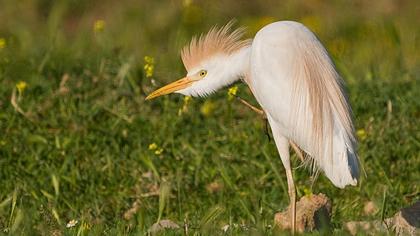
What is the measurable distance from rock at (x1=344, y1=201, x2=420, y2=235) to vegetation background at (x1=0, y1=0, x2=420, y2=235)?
0.55 meters

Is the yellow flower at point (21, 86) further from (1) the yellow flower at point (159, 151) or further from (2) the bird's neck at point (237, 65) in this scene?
(2) the bird's neck at point (237, 65)

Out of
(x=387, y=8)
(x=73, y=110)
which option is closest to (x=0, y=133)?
(x=73, y=110)

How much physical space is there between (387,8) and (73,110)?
4.12 m

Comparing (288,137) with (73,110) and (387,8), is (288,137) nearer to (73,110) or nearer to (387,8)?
(73,110)

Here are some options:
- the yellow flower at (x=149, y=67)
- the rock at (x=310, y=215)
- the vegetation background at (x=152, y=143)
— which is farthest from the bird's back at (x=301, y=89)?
the yellow flower at (x=149, y=67)

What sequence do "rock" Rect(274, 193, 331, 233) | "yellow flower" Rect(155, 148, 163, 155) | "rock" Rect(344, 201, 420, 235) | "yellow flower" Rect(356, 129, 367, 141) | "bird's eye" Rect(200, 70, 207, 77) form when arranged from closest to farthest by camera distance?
"rock" Rect(344, 201, 420, 235) < "rock" Rect(274, 193, 331, 233) < "bird's eye" Rect(200, 70, 207, 77) < "yellow flower" Rect(155, 148, 163, 155) < "yellow flower" Rect(356, 129, 367, 141)

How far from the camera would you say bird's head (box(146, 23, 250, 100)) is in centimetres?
608

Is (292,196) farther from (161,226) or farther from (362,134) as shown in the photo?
(362,134)

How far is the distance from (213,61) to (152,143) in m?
1.43

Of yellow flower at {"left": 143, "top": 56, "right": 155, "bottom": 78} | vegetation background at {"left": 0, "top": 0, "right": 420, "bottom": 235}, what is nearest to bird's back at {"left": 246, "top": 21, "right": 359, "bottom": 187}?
vegetation background at {"left": 0, "top": 0, "right": 420, "bottom": 235}

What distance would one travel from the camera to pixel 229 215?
Result: 21.7 ft

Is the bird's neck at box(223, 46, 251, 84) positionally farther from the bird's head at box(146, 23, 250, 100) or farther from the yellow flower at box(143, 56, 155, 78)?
the yellow flower at box(143, 56, 155, 78)

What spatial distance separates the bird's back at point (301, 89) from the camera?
18.6 feet

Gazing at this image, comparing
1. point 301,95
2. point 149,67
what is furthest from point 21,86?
point 301,95
